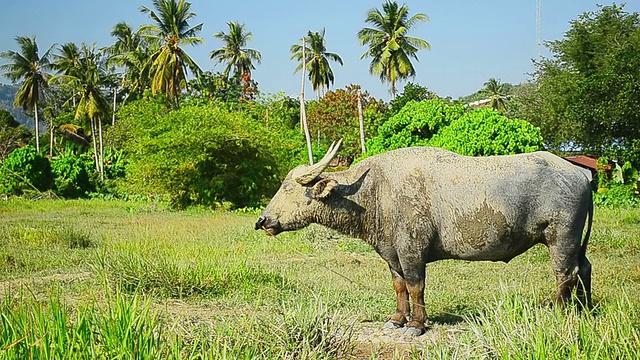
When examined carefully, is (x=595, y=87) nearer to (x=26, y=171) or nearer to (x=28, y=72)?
(x=26, y=171)

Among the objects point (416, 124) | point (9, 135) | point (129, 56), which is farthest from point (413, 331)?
point (9, 135)

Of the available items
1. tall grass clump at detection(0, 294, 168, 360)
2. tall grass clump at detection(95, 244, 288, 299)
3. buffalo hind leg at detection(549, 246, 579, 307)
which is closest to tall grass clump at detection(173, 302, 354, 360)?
Result: tall grass clump at detection(0, 294, 168, 360)

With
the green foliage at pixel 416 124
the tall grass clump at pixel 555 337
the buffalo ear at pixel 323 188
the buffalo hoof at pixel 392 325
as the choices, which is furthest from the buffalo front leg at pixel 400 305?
the green foliage at pixel 416 124

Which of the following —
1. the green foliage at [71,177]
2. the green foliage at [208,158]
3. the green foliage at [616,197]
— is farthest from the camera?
the green foliage at [71,177]

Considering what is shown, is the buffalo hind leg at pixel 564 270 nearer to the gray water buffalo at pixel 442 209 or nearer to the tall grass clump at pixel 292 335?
the gray water buffalo at pixel 442 209

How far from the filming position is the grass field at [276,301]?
3.40 meters

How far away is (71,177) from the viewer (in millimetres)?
27922

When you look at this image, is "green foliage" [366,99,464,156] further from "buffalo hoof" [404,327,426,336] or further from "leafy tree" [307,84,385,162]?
"leafy tree" [307,84,385,162]

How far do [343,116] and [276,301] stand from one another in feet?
106

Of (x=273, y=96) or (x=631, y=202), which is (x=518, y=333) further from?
(x=273, y=96)

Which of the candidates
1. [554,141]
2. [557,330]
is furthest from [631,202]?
[557,330]

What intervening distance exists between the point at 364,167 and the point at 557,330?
2391 millimetres

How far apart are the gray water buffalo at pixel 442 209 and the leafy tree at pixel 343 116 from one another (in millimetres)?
29254

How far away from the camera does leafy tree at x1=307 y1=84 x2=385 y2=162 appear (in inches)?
1387
